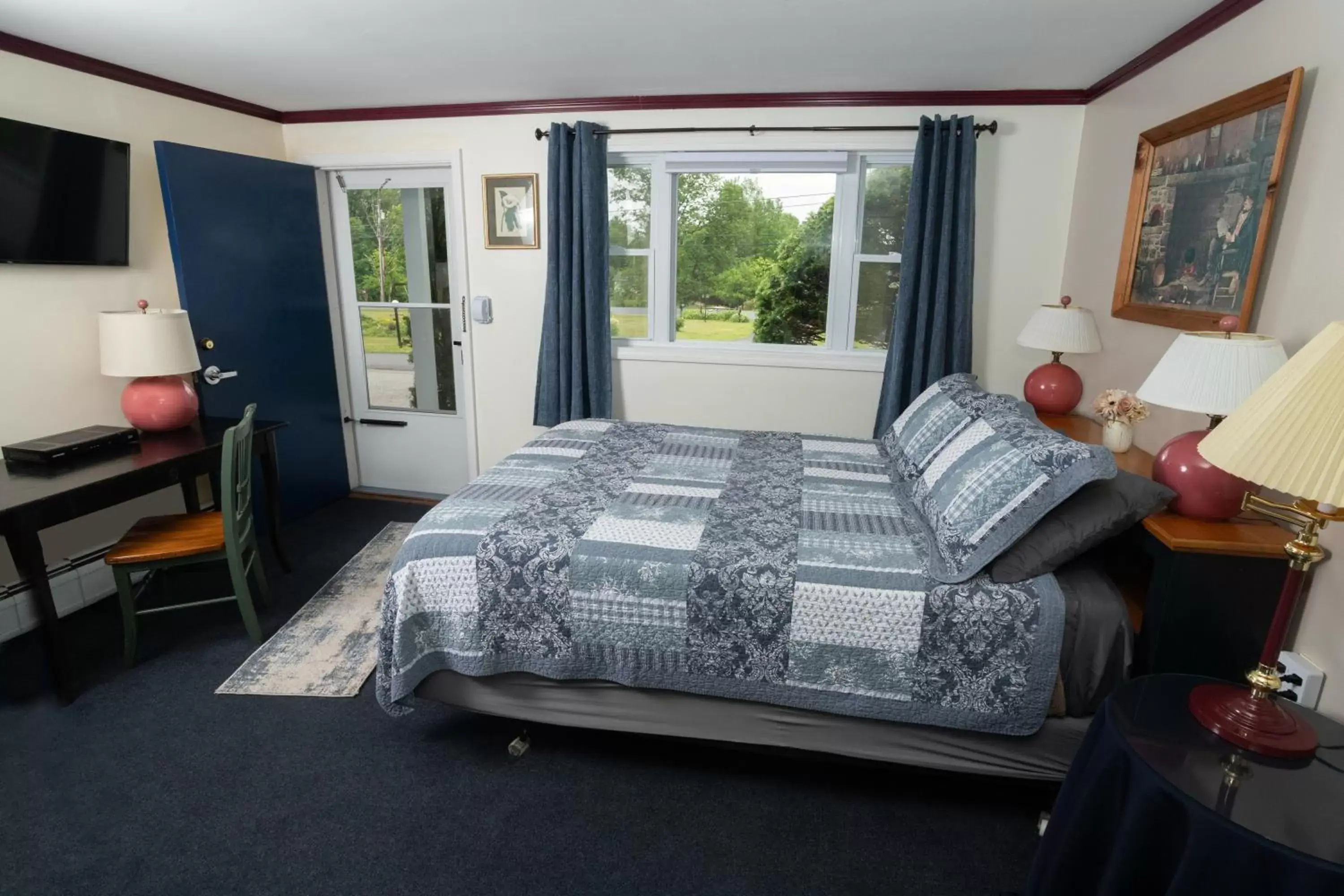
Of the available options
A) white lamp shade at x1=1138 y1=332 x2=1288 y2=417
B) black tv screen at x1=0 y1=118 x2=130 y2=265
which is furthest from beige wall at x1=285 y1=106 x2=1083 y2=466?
white lamp shade at x1=1138 y1=332 x2=1288 y2=417

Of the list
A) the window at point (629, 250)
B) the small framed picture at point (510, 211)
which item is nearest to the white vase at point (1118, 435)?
the window at point (629, 250)

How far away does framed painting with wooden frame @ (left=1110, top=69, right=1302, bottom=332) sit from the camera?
1915 millimetres

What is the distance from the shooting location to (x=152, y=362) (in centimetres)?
277

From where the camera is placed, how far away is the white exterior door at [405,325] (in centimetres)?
398

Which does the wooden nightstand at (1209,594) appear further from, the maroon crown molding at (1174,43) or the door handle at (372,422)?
the door handle at (372,422)

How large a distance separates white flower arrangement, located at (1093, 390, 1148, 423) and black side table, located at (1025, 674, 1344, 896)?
3.43 feet

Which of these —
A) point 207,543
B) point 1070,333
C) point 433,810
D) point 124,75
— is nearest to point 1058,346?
point 1070,333

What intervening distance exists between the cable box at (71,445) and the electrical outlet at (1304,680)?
374cm

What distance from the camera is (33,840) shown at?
5.87 feet

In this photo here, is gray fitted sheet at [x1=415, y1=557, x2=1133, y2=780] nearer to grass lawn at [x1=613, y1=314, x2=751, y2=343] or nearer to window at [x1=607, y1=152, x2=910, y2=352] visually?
window at [x1=607, y1=152, x2=910, y2=352]

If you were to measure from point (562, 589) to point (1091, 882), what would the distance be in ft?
4.26

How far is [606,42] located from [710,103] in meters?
0.91

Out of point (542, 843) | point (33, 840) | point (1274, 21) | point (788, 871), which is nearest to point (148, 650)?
point (33, 840)

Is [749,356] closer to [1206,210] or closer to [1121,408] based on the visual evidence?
[1121,408]
